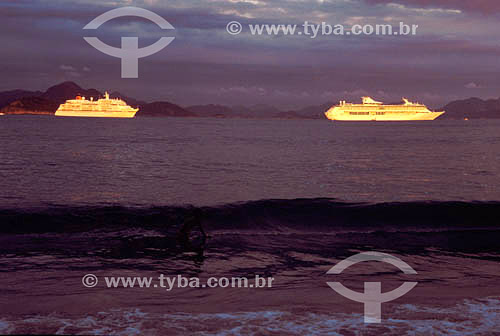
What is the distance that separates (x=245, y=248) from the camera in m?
13.0

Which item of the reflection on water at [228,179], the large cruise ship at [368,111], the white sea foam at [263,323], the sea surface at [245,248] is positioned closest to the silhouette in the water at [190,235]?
the sea surface at [245,248]

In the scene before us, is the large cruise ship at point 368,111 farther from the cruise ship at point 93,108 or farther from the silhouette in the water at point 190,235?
the silhouette in the water at point 190,235

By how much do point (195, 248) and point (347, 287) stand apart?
195 inches

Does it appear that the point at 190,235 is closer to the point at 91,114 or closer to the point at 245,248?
the point at 245,248

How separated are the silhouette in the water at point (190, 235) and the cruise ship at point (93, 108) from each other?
7223 inches

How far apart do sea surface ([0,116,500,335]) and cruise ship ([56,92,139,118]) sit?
168 m

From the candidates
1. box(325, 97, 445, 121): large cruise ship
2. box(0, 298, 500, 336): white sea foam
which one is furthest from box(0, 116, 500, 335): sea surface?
box(325, 97, 445, 121): large cruise ship

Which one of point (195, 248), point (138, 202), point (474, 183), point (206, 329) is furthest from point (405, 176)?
point (206, 329)

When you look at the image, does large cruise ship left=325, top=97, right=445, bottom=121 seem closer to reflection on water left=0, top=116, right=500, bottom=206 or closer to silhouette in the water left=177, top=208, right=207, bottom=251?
reflection on water left=0, top=116, right=500, bottom=206

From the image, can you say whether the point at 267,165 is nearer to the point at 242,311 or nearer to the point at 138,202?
the point at 138,202

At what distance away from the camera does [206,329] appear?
6898 mm

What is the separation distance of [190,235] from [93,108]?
188 metres

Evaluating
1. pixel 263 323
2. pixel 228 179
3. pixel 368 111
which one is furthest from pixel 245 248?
pixel 368 111

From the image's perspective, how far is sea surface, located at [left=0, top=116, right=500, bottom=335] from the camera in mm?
7367
